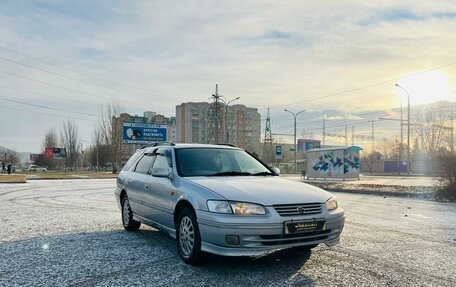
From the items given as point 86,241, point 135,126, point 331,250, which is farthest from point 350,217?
point 135,126

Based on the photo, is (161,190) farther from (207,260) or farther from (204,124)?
(204,124)

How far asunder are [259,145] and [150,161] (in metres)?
104

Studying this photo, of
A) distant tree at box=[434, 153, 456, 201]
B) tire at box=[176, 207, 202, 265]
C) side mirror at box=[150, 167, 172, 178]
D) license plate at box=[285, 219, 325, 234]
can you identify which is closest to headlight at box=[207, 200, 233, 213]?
tire at box=[176, 207, 202, 265]

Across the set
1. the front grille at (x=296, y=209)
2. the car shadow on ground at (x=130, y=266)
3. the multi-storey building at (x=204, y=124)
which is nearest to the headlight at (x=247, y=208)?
the front grille at (x=296, y=209)

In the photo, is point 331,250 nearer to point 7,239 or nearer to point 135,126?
point 7,239

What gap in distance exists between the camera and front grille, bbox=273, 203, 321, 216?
4562 millimetres

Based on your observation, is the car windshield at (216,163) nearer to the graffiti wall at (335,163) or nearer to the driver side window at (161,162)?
the driver side window at (161,162)

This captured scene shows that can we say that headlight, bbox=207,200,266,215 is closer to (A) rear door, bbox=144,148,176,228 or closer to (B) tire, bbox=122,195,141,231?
(A) rear door, bbox=144,148,176,228

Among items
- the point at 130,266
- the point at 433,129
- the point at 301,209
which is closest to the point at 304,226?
the point at 301,209

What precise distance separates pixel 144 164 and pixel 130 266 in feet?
8.09

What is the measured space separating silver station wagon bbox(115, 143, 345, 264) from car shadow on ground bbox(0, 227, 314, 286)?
293 millimetres

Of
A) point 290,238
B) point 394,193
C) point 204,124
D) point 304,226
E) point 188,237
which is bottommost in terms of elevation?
point 394,193

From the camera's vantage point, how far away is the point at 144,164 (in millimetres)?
7145

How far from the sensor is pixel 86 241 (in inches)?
257
